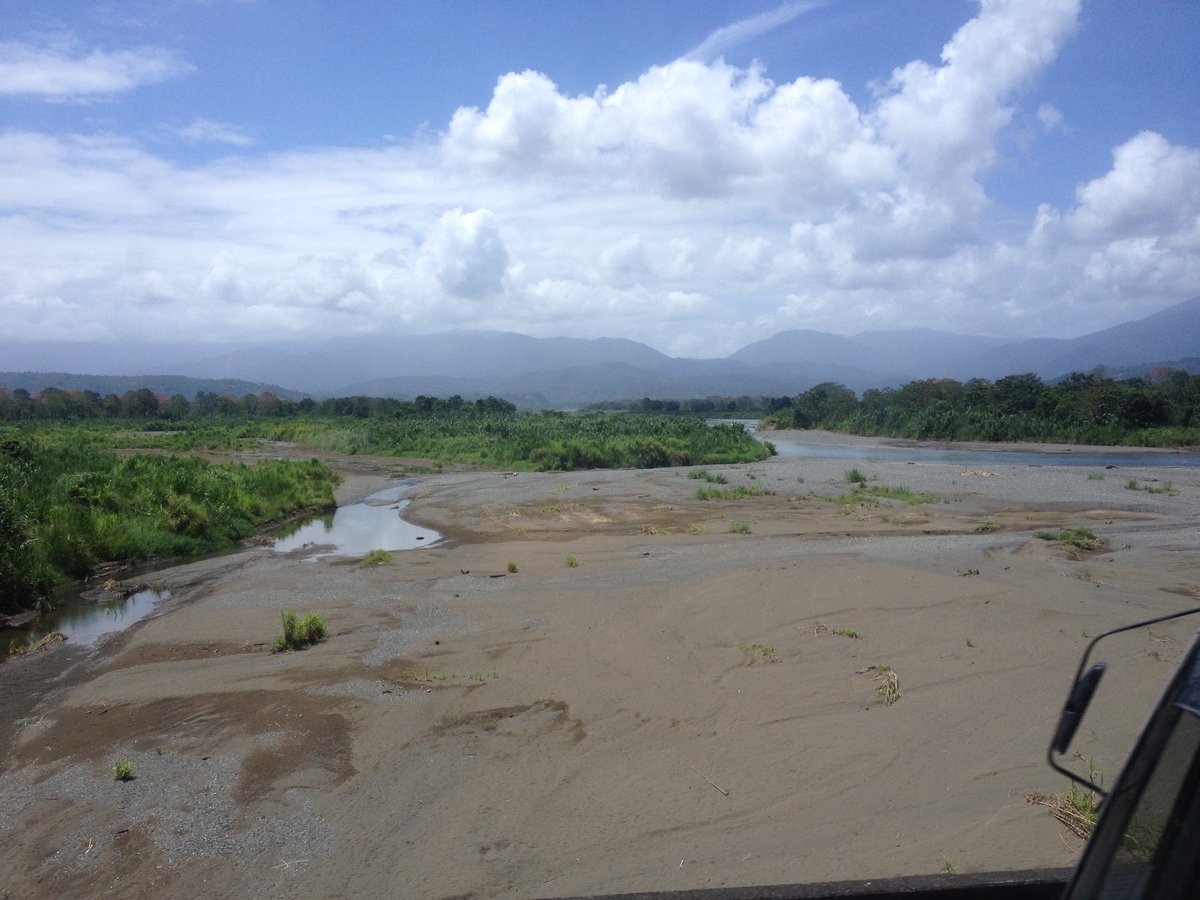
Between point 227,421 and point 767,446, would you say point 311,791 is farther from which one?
point 227,421

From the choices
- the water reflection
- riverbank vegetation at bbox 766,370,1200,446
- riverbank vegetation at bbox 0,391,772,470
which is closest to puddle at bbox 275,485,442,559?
riverbank vegetation at bbox 0,391,772,470

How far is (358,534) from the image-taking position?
2525cm

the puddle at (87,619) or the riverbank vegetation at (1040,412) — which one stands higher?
the riverbank vegetation at (1040,412)

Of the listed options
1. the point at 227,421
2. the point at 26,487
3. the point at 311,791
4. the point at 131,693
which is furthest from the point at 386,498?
the point at 227,421

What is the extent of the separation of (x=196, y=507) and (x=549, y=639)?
633 inches

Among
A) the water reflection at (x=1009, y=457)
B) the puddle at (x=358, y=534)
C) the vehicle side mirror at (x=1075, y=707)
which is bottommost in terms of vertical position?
the puddle at (x=358, y=534)

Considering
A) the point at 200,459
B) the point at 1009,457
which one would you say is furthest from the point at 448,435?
the point at 1009,457

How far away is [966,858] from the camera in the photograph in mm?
4723

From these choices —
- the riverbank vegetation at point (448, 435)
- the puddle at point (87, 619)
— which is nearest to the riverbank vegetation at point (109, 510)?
the puddle at point (87, 619)

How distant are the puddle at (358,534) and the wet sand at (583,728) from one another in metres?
6.54

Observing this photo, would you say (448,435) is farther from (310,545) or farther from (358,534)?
(310,545)

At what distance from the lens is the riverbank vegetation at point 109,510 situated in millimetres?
15766

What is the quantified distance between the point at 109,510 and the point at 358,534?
7.00 m

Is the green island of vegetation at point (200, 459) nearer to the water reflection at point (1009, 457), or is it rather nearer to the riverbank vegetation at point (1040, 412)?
the water reflection at point (1009, 457)
